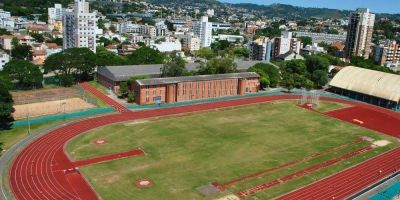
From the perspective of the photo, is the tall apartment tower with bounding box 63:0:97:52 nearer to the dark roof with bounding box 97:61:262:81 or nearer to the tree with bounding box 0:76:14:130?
the dark roof with bounding box 97:61:262:81

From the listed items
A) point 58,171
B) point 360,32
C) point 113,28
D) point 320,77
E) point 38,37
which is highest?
point 360,32

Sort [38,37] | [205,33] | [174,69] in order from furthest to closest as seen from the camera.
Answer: [205,33] < [38,37] < [174,69]

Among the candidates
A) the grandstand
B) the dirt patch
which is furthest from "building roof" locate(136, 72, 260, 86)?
the grandstand

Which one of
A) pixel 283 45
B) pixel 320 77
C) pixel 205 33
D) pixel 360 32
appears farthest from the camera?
pixel 205 33

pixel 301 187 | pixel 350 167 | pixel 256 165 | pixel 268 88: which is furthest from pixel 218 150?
pixel 268 88

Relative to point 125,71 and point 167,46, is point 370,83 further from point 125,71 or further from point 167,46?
point 167,46

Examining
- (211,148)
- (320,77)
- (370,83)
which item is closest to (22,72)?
(211,148)

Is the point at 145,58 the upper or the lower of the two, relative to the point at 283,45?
lower
